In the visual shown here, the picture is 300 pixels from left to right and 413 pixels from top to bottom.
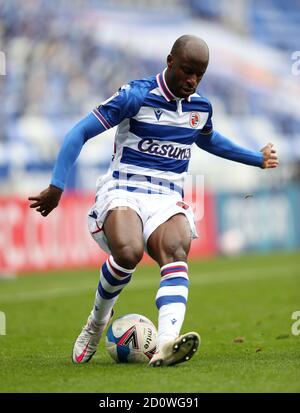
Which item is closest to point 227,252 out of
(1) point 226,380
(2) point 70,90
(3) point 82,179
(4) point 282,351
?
(3) point 82,179

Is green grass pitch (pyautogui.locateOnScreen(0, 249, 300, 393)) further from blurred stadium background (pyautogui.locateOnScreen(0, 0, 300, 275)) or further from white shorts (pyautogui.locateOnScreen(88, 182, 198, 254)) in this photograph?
blurred stadium background (pyautogui.locateOnScreen(0, 0, 300, 275))

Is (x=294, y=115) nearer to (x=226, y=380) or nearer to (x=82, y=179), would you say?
(x=82, y=179)

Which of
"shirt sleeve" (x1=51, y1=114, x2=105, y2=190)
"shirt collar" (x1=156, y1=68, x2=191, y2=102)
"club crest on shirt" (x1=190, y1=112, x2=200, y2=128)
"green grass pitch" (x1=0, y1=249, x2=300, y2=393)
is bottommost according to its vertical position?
"green grass pitch" (x1=0, y1=249, x2=300, y2=393)

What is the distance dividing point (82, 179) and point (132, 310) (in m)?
12.0

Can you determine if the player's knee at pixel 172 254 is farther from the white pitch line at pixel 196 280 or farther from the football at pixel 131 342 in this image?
the white pitch line at pixel 196 280

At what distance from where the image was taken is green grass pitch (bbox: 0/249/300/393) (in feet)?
18.5

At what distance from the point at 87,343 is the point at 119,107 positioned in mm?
1739

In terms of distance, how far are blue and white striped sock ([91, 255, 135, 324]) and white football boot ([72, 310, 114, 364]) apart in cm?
5

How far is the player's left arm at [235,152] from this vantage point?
7555 millimetres

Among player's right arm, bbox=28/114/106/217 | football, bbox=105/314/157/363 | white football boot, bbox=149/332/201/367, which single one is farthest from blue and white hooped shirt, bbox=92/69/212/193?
white football boot, bbox=149/332/201/367

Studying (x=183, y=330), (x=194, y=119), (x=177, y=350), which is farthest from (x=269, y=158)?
(x=183, y=330)

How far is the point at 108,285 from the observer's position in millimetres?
6801

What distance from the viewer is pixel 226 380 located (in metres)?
5.64

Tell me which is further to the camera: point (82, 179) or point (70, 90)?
point (70, 90)
